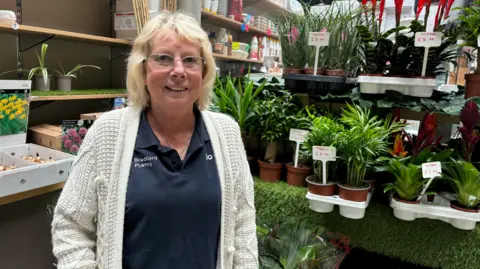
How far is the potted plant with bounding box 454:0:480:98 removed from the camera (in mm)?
1596

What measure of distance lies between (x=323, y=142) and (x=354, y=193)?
246 mm

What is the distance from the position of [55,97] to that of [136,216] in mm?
1408

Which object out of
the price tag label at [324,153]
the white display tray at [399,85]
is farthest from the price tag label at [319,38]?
the price tag label at [324,153]

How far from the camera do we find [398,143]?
1519 mm

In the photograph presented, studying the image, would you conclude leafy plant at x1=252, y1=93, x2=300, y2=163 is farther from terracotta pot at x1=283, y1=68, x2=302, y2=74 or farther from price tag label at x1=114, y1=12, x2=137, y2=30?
price tag label at x1=114, y1=12, x2=137, y2=30

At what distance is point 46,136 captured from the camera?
6.76 feet

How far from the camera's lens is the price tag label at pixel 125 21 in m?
2.52

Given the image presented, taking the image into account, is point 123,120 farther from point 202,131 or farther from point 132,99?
point 202,131

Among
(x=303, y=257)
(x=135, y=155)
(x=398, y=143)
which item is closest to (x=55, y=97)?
(x=135, y=155)

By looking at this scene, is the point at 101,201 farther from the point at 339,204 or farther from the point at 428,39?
the point at 428,39

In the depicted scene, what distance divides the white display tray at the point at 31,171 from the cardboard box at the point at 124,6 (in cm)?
119

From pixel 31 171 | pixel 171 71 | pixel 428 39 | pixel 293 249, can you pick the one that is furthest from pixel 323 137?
pixel 31 171

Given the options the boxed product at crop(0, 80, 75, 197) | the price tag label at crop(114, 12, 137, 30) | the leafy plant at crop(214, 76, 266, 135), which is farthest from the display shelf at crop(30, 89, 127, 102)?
the leafy plant at crop(214, 76, 266, 135)

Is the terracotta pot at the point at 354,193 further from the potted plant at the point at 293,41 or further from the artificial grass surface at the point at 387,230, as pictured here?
the potted plant at the point at 293,41
